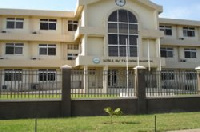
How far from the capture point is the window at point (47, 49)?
3234 cm

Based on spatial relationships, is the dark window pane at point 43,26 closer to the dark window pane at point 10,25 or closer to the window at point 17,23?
the window at point 17,23

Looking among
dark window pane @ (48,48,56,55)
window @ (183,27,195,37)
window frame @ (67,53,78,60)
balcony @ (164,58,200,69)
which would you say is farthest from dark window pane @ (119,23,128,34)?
window @ (183,27,195,37)

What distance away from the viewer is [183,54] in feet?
120

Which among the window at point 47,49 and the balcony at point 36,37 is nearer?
the balcony at point 36,37

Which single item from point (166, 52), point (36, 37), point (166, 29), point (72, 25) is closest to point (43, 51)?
point (36, 37)

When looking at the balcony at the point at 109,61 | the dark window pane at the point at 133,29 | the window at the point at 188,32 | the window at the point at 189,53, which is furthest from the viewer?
the window at the point at 188,32

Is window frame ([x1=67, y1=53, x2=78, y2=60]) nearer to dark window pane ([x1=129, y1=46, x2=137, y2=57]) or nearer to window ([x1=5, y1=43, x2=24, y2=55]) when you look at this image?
window ([x1=5, y1=43, x2=24, y2=55])

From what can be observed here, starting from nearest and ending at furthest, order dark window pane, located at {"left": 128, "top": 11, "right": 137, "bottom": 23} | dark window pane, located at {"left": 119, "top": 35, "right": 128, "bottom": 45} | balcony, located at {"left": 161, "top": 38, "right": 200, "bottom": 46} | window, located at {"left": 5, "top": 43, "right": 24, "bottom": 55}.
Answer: dark window pane, located at {"left": 119, "top": 35, "right": 128, "bottom": 45}, dark window pane, located at {"left": 128, "top": 11, "right": 137, "bottom": 23}, window, located at {"left": 5, "top": 43, "right": 24, "bottom": 55}, balcony, located at {"left": 161, "top": 38, "right": 200, "bottom": 46}

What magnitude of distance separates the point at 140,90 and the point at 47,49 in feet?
69.4

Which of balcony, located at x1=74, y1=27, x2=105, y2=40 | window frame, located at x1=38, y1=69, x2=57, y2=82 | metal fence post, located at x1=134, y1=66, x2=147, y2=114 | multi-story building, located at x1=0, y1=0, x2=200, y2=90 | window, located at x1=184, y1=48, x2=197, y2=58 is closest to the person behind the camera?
metal fence post, located at x1=134, y1=66, x2=147, y2=114

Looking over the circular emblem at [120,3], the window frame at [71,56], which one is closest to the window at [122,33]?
the circular emblem at [120,3]

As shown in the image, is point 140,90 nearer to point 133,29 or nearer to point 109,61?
point 109,61

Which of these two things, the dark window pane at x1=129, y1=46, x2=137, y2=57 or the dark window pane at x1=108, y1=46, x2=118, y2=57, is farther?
the dark window pane at x1=129, y1=46, x2=137, y2=57

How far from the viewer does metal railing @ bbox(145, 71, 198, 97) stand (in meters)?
13.7
